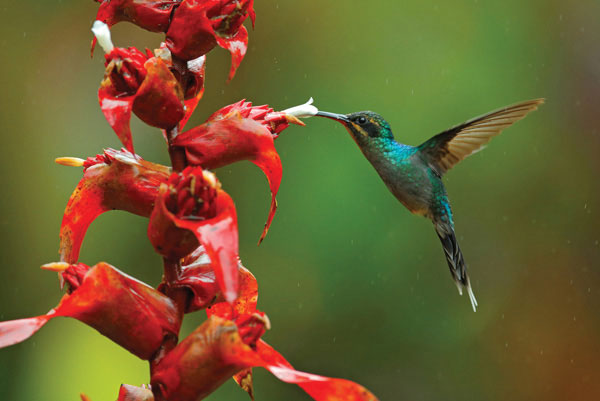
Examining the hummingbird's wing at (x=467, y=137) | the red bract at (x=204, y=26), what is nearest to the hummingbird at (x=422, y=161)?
the hummingbird's wing at (x=467, y=137)

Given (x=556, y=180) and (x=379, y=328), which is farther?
(x=556, y=180)

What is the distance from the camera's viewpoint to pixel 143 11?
0.76 metres

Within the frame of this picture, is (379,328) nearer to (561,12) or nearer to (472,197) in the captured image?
(472,197)

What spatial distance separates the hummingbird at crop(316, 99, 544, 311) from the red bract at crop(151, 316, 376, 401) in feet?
3.67

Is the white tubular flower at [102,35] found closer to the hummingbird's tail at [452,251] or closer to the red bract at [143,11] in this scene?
the red bract at [143,11]

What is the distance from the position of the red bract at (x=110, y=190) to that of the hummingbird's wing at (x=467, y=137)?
98cm

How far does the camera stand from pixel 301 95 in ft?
8.25

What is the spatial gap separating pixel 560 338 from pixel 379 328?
2.48 ft

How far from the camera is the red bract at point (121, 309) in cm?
68

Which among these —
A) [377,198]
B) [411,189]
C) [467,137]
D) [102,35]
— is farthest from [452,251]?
[102,35]

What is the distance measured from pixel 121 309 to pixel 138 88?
21 cm

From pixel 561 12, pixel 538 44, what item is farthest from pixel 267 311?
pixel 561 12

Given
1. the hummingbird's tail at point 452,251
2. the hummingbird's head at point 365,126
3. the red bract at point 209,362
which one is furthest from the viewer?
the hummingbird's tail at point 452,251

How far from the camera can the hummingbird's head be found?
178 centimetres
